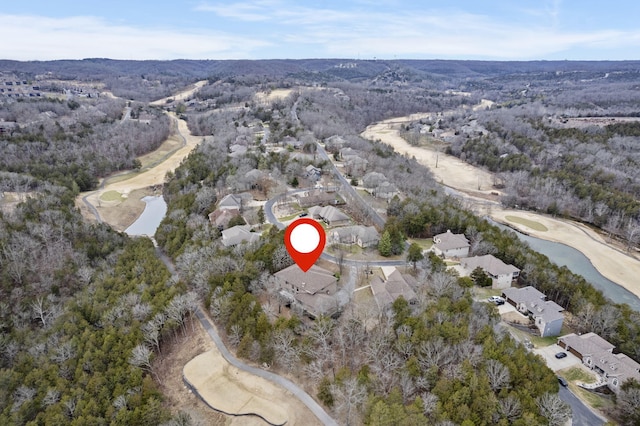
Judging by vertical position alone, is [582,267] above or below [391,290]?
below

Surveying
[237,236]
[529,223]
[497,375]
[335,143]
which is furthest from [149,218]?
[529,223]

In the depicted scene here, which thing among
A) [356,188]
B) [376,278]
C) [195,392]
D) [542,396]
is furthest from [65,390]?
[356,188]

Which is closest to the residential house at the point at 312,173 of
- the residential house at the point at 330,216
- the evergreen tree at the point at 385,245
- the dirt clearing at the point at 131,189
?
the residential house at the point at 330,216

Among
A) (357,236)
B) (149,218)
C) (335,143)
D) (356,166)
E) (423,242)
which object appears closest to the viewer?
(357,236)

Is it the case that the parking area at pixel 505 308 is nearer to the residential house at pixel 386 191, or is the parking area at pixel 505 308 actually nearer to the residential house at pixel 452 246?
the residential house at pixel 452 246

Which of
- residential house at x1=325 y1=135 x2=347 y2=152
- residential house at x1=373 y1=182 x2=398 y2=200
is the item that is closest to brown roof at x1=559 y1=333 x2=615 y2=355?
residential house at x1=373 y1=182 x2=398 y2=200

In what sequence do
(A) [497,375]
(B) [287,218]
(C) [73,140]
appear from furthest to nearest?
(C) [73,140]
(B) [287,218]
(A) [497,375]

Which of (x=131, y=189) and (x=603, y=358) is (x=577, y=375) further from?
(x=131, y=189)

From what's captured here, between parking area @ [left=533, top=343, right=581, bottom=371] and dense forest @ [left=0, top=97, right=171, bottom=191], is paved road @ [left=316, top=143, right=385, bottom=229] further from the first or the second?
dense forest @ [left=0, top=97, right=171, bottom=191]
